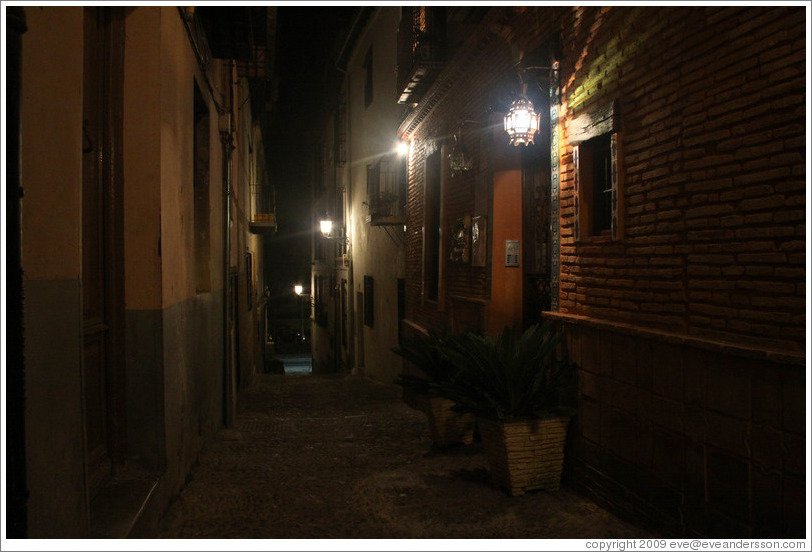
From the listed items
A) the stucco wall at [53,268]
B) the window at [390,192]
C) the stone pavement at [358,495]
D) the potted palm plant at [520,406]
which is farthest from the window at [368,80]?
the stucco wall at [53,268]

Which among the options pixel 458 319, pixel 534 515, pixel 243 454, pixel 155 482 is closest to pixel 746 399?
pixel 534 515

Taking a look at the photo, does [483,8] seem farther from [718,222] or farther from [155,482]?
[155,482]

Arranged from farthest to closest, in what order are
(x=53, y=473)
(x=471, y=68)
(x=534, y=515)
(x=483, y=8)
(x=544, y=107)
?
(x=471, y=68), (x=483, y=8), (x=544, y=107), (x=534, y=515), (x=53, y=473)

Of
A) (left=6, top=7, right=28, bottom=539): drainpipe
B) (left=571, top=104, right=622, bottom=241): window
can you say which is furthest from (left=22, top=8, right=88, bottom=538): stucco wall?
(left=571, top=104, right=622, bottom=241): window

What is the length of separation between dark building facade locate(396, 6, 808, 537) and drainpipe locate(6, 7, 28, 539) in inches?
155

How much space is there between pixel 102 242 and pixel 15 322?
85.1 inches

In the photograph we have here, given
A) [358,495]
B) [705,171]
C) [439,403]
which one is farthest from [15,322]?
[439,403]

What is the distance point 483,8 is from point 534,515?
6.30 meters

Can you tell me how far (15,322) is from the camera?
275 cm

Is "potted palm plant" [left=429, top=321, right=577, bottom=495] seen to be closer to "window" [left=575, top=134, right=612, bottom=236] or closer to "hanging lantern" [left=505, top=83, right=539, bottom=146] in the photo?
"window" [left=575, top=134, right=612, bottom=236]

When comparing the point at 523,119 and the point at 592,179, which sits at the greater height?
the point at 523,119

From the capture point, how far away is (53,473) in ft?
10.2

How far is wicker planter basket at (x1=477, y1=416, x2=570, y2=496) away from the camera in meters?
5.80

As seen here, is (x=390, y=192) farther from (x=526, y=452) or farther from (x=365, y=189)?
(x=526, y=452)
